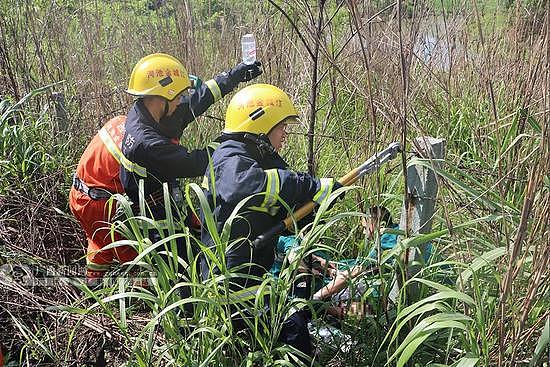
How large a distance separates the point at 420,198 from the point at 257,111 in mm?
785

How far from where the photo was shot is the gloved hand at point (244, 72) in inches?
138

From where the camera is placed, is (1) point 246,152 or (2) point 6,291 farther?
(2) point 6,291

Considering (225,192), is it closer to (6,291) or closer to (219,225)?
(219,225)

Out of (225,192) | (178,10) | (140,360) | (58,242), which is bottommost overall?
(58,242)

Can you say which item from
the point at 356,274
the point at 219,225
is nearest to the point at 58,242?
the point at 219,225

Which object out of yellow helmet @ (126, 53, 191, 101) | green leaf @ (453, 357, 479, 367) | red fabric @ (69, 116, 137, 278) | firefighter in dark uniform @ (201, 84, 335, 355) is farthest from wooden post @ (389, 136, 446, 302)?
red fabric @ (69, 116, 137, 278)

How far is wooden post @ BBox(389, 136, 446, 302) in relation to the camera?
2.12 meters

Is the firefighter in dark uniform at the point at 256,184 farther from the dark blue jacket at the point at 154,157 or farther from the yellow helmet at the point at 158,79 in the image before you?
the yellow helmet at the point at 158,79

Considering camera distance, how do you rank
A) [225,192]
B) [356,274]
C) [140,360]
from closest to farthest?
[140,360], [356,274], [225,192]

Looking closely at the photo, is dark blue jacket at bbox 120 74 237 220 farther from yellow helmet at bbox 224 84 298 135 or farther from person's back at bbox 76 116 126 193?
yellow helmet at bbox 224 84 298 135

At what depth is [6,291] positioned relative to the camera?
295 centimetres

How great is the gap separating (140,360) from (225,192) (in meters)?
0.70

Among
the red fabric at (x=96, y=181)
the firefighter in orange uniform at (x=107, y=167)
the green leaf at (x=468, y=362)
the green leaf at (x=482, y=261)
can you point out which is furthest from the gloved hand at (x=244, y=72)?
the green leaf at (x=468, y=362)

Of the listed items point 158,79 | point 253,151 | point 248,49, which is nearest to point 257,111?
point 253,151
